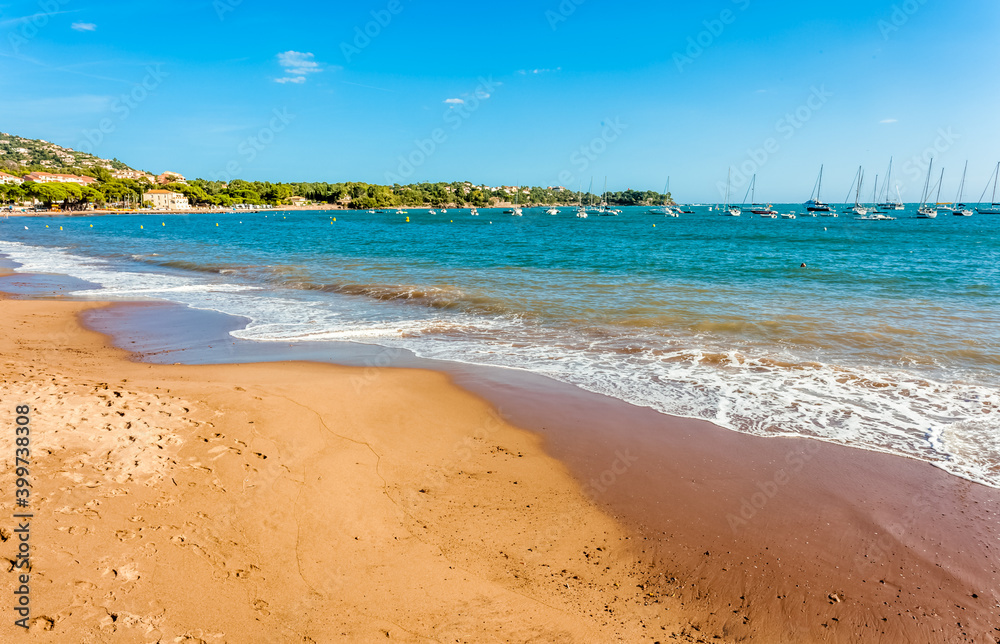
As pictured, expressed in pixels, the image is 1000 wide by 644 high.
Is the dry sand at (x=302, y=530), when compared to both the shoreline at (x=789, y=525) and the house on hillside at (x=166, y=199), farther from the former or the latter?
the house on hillside at (x=166, y=199)

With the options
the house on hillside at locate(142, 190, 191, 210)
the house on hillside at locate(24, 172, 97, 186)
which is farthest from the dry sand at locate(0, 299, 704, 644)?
the house on hillside at locate(24, 172, 97, 186)

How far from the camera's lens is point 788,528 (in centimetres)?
508

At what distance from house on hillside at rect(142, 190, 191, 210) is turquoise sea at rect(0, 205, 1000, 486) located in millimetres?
143607

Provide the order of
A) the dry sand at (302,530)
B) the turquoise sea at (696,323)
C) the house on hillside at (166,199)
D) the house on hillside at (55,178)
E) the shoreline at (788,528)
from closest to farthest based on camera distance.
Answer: the dry sand at (302,530), the shoreline at (788,528), the turquoise sea at (696,323), the house on hillside at (55,178), the house on hillside at (166,199)

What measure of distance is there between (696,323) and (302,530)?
491 inches

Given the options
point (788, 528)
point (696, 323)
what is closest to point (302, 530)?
point (788, 528)

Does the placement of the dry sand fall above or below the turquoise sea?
above

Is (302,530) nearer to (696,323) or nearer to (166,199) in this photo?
(696,323)

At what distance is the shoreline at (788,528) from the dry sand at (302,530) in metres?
0.38

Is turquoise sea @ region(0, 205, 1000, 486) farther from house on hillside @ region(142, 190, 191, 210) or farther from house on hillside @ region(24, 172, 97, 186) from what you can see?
house on hillside @ region(24, 172, 97, 186)

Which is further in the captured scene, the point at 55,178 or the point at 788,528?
the point at 55,178

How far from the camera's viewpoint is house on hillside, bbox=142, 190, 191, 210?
150750 millimetres


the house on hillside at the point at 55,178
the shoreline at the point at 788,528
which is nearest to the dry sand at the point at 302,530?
the shoreline at the point at 788,528

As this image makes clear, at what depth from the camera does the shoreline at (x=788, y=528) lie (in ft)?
13.2
